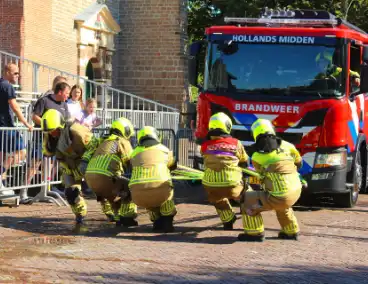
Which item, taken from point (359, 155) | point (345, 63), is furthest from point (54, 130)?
point (359, 155)

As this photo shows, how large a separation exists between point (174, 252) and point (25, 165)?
4303 millimetres

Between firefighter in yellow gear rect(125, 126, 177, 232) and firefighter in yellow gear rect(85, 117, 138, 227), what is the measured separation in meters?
0.24

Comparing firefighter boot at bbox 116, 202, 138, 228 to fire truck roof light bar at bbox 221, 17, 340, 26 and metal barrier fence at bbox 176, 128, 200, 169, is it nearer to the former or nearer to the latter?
fire truck roof light bar at bbox 221, 17, 340, 26

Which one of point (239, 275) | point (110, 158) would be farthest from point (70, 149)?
point (239, 275)

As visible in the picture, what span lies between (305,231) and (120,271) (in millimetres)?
3673

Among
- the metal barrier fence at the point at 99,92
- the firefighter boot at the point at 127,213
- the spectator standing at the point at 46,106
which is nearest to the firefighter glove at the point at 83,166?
the firefighter boot at the point at 127,213

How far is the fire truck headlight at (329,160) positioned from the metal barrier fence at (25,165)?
402 centimetres

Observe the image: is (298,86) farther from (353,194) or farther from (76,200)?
(76,200)

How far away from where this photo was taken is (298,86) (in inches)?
483

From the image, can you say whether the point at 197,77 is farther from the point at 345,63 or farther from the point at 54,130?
the point at 54,130

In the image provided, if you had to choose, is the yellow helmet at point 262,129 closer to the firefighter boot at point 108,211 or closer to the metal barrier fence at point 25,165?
the firefighter boot at point 108,211

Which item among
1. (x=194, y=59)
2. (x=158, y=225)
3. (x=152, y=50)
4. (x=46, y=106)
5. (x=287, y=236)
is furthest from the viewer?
(x=152, y=50)

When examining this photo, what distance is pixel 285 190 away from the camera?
30.5 ft

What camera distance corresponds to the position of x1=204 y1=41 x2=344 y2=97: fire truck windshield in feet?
40.0
